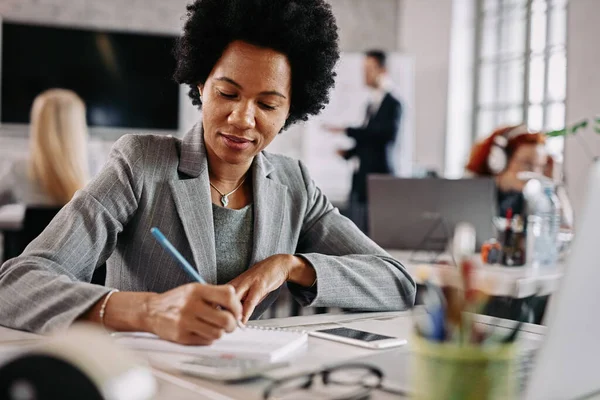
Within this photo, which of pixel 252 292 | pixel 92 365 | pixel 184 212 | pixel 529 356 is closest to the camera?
pixel 92 365

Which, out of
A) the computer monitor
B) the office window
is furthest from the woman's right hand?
the office window

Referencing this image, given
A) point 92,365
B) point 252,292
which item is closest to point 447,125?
point 252,292

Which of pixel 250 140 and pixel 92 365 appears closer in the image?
pixel 92 365

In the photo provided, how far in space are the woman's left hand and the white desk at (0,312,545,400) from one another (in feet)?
0.22

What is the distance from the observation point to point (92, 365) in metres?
0.64

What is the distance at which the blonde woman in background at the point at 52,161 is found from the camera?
3.11 metres

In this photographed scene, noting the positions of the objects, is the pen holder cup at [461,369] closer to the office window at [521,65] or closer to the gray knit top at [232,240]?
the gray knit top at [232,240]

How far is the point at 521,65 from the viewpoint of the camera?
5926mm

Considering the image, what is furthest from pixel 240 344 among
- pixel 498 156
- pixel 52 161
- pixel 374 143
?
pixel 374 143

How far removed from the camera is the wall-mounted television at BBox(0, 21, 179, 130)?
221 inches

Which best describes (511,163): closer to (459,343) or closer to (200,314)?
(200,314)

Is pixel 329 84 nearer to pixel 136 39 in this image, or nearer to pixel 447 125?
pixel 136 39

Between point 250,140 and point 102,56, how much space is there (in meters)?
4.80

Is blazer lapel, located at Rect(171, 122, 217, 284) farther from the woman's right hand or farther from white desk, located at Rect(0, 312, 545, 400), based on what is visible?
the woman's right hand
